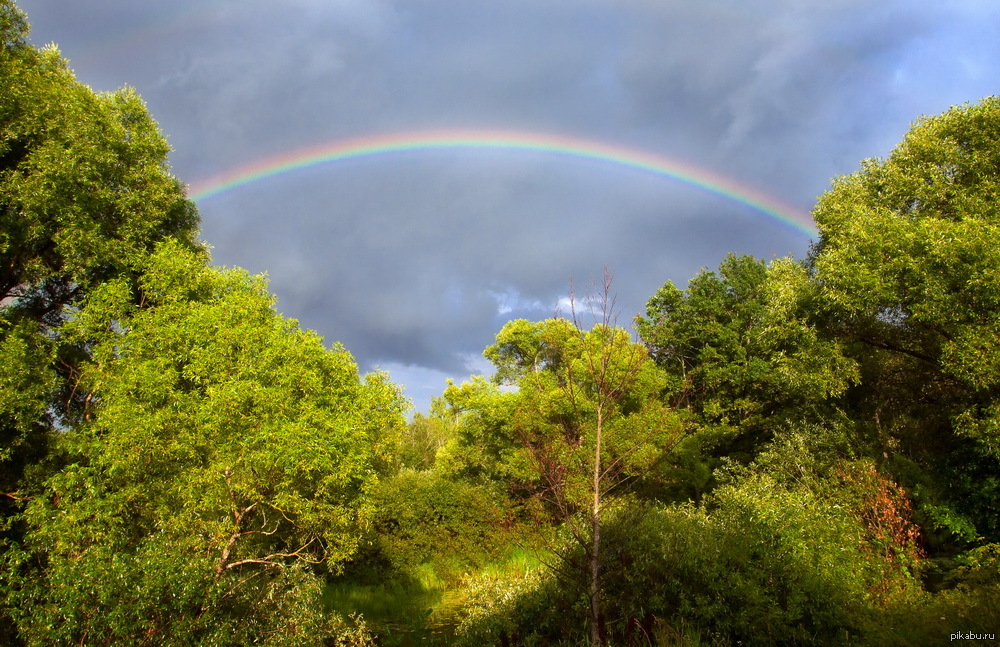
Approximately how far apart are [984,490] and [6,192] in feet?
75.5

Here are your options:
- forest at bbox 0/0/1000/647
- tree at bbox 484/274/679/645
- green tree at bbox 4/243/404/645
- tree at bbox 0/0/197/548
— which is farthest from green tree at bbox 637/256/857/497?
tree at bbox 0/0/197/548

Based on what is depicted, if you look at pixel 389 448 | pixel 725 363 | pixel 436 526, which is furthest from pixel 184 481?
pixel 725 363

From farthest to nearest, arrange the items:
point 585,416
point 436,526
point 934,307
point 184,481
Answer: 1. point 585,416
2. point 436,526
3. point 934,307
4. point 184,481

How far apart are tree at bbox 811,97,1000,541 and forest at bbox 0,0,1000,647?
0.08 m

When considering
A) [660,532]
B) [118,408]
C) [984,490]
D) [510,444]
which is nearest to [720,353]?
[510,444]

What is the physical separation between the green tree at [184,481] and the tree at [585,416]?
516 cm

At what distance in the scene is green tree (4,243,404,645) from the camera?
7371mm

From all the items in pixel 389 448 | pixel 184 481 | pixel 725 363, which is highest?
pixel 725 363

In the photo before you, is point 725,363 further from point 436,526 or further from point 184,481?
point 184,481

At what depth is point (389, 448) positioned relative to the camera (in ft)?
64.0

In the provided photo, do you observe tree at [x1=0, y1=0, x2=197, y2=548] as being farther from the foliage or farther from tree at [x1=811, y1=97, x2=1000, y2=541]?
tree at [x1=811, y1=97, x2=1000, y2=541]

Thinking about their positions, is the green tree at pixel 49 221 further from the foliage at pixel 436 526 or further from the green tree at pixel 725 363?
the green tree at pixel 725 363

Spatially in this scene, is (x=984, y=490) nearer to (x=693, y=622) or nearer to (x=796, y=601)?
(x=796, y=601)

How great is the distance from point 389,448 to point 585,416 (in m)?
10.7
